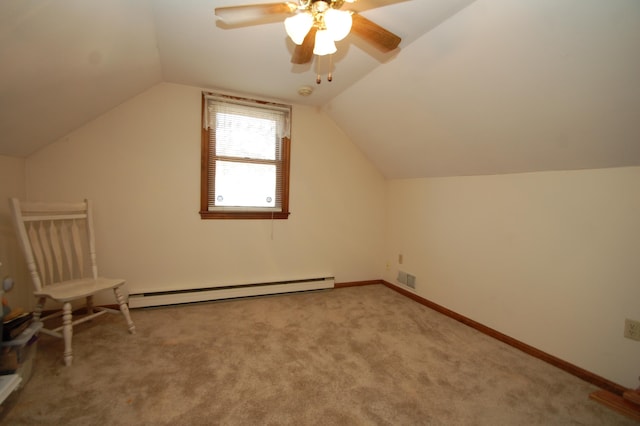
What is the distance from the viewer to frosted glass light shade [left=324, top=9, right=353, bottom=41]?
1.22m

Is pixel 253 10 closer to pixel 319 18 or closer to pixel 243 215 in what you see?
pixel 319 18

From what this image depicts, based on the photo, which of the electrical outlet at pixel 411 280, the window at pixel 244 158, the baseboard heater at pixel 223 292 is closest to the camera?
the baseboard heater at pixel 223 292

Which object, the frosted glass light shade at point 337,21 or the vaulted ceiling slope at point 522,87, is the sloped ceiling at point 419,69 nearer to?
the vaulted ceiling slope at point 522,87

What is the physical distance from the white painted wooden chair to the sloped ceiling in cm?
56

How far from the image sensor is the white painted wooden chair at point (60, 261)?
1.81m

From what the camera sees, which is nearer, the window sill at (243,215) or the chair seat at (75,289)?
the chair seat at (75,289)

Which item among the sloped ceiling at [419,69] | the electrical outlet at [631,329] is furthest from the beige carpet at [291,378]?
the sloped ceiling at [419,69]

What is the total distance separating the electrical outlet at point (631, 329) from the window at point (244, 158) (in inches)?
112

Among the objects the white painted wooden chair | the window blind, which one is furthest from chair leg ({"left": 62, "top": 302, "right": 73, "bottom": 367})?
the window blind

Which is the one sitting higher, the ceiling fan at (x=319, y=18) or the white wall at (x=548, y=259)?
the ceiling fan at (x=319, y=18)

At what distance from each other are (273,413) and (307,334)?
0.86 metres

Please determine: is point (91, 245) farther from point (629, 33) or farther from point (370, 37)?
point (629, 33)

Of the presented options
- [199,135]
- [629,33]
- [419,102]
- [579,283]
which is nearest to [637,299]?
[579,283]

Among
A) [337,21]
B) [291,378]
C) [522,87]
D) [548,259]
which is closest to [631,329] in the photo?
[548,259]
